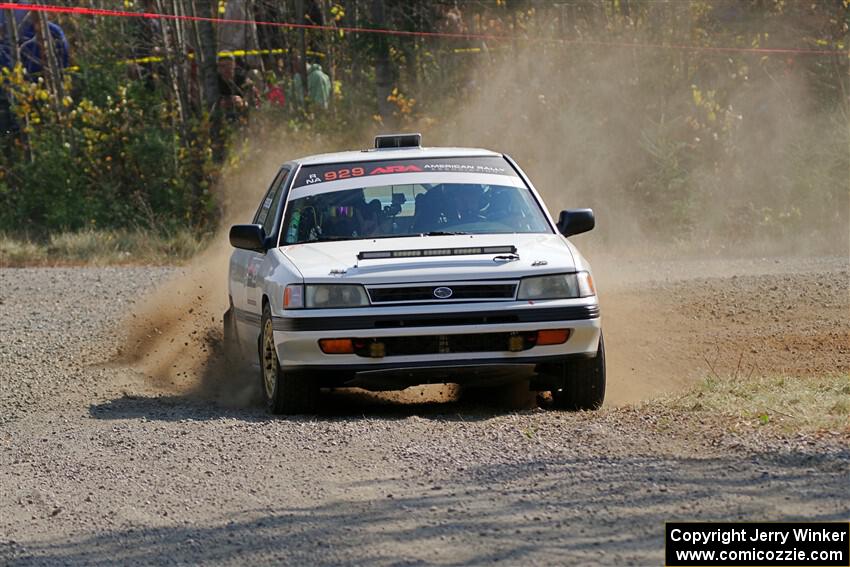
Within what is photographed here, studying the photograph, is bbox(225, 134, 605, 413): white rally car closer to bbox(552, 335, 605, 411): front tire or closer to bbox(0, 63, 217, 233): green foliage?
bbox(552, 335, 605, 411): front tire

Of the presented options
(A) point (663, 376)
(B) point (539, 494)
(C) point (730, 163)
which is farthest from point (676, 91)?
(B) point (539, 494)

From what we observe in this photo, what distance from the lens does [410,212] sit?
30.7ft

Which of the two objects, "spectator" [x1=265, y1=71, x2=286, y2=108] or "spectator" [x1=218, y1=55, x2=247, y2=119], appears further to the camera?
"spectator" [x1=218, y1=55, x2=247, y2=119]

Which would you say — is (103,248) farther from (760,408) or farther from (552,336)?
(760,408)

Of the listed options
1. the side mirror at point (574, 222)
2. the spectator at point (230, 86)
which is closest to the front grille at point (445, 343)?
the side mirror at point (574, 222)

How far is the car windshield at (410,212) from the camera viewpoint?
9.23 metres

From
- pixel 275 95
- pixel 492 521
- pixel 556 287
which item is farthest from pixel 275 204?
pixel 275 95

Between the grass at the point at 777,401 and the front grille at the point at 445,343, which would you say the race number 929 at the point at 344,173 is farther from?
the grass at the point at 777,401

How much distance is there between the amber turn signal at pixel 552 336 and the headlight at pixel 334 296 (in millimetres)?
999

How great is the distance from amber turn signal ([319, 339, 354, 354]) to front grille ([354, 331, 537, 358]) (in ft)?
0.13

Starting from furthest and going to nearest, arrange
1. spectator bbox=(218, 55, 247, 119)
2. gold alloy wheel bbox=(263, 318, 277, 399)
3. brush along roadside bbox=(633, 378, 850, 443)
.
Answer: spectator bbox=(218, 55, 247, 119) → gold alloy wheel bbox=(263, 318, 277, 399) → brush along roadside bbox=(633, 378, 850, 443)

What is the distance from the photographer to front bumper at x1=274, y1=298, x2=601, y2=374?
8.02 metres

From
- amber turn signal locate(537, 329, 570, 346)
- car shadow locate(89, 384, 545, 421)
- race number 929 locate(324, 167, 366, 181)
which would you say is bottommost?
car shadow locate(89, 384, 545, 421)

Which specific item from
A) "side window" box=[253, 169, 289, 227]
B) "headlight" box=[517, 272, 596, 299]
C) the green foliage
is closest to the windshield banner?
"side window" box=[253, 169, 289, 227]
